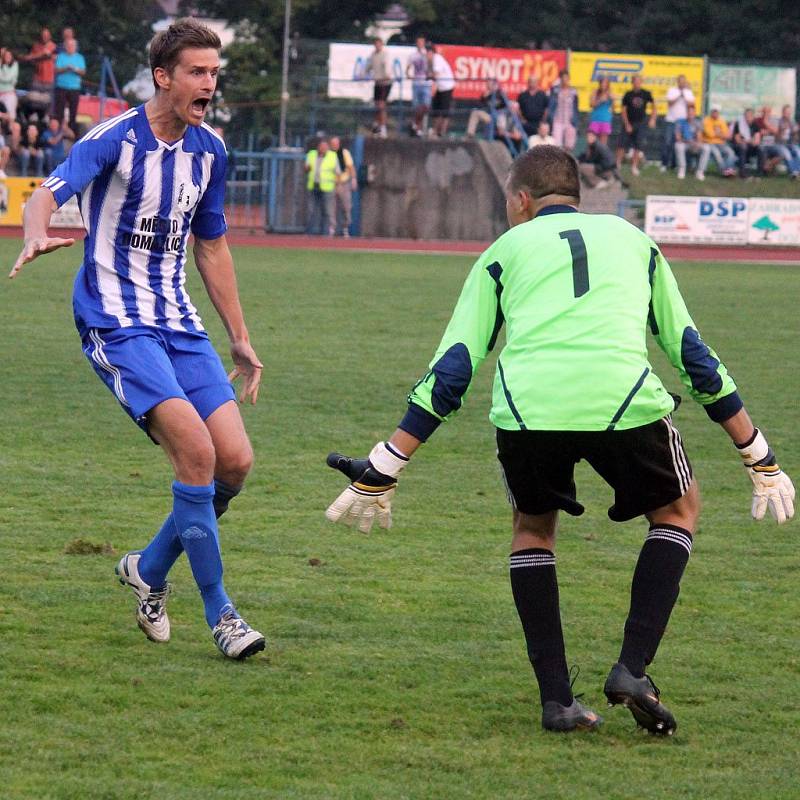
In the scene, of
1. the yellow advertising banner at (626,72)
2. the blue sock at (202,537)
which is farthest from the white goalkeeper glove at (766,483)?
the yellow advertising banner at (626,72)

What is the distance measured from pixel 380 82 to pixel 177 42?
2882 centimetres

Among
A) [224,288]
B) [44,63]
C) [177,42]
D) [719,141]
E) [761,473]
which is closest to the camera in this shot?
[761,473]

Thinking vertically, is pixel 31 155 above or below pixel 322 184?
above

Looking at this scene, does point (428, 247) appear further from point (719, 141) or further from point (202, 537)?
point (202, 537)

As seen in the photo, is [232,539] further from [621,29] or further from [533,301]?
[621,29]

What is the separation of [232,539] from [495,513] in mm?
1435

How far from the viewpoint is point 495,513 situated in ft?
24.6

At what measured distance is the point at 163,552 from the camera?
207 inches

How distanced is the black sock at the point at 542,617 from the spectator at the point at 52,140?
2626 cm

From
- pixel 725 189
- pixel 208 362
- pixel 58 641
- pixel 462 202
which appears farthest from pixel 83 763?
pixel 725 189

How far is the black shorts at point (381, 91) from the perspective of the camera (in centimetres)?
3328

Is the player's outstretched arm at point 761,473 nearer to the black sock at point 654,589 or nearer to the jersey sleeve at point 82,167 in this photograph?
the black sock at point 654,589

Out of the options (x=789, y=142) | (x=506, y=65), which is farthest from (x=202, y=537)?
(x=506, y=65)

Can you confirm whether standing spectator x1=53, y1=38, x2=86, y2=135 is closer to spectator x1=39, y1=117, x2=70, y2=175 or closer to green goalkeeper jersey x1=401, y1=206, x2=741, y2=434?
spectator x1=39, y1=117, x2=70, y2=175
